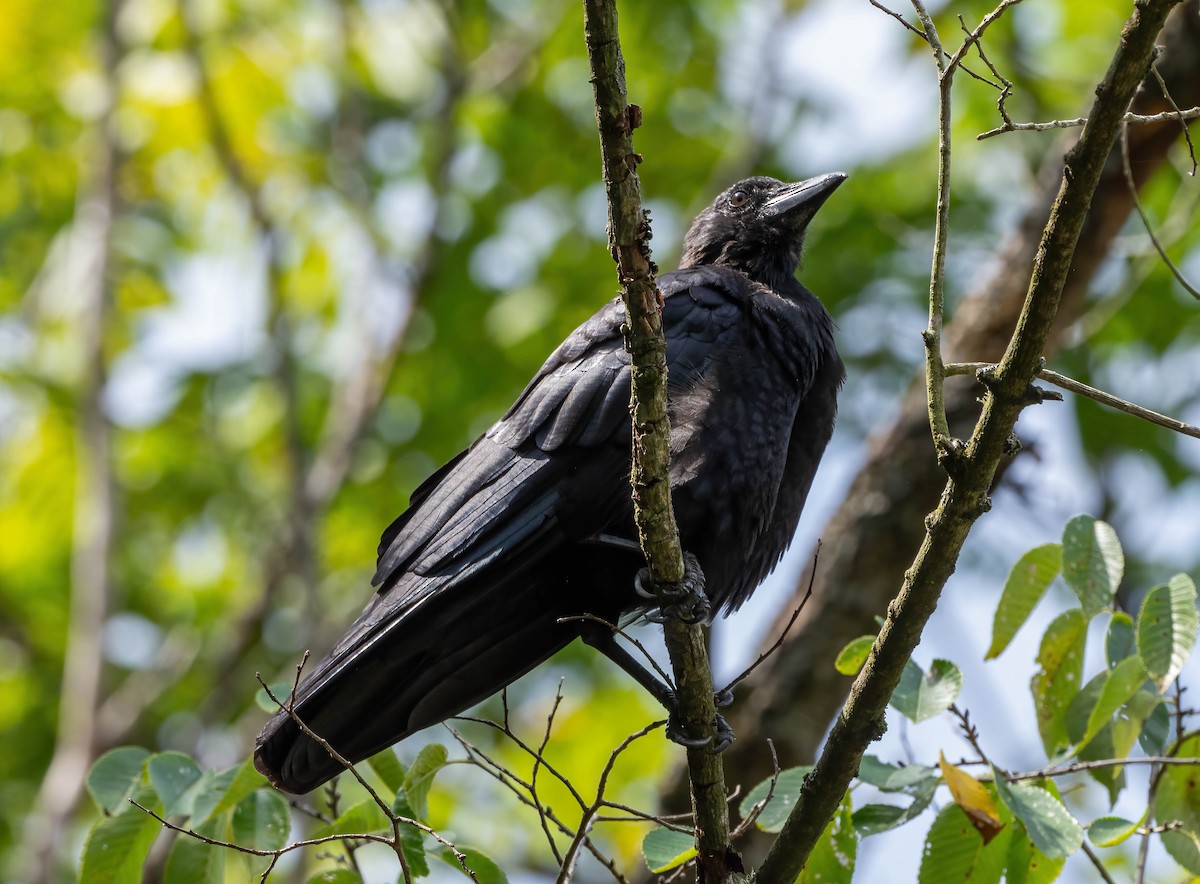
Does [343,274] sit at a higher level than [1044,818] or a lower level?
higher

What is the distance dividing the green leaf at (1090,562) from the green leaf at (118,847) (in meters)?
2.22

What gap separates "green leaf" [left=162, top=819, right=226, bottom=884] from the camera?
2951 mm

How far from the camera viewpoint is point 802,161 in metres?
7.52

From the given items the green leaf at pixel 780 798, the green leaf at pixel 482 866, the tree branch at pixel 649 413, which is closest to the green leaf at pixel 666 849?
the tree branch at pixel 649 413

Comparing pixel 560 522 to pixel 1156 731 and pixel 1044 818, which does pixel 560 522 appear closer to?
pixel 1044 818

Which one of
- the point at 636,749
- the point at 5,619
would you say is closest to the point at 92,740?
the point at 5,619

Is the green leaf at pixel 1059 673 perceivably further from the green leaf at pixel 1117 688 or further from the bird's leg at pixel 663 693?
the bird's leg at pixel 663 693

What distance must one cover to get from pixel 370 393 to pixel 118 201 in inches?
80.4

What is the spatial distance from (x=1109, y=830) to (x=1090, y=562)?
2.07ft

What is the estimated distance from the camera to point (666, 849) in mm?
2889

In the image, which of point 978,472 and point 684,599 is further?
point 684,599

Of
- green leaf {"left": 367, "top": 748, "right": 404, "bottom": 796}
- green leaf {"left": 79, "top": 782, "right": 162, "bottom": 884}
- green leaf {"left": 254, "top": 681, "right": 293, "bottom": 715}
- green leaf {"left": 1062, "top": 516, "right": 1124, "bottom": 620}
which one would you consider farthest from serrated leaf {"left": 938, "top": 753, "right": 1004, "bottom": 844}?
green leaf {"left": 79, "top": 782, "right": 162, "bottom": 884}

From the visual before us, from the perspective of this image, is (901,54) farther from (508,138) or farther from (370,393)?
(370,393)

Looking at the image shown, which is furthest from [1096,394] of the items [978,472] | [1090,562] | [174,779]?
[174,779]
